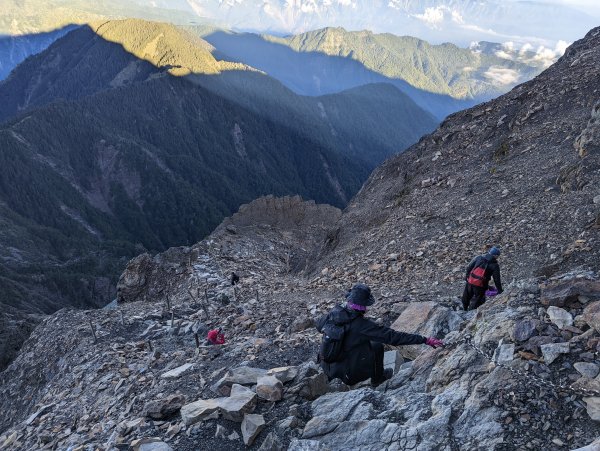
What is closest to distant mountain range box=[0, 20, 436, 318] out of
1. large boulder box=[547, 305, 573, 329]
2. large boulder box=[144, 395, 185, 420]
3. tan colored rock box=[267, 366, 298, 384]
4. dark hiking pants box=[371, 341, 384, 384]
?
large boulder box=[144, 395, 185, 420]

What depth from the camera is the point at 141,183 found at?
123 metres

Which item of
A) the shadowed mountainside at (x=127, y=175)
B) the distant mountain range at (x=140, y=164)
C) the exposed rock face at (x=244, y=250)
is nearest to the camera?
the exposed rock face at (x=244, y=250)

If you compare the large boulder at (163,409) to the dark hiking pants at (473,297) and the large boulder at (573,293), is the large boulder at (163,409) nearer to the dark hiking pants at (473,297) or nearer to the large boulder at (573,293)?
the large boulder at (573,293)

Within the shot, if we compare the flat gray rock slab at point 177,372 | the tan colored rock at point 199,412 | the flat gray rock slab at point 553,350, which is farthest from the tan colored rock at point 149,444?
the flat gray rock slab at point 553,350

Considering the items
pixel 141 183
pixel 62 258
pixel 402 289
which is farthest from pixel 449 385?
pixel 141 183

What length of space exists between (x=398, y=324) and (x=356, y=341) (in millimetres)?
3097

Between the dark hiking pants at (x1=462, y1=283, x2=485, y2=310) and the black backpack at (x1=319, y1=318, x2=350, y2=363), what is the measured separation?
15.0 ft

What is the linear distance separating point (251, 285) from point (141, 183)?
110 m

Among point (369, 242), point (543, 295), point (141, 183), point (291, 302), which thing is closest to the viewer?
point (543, 295)

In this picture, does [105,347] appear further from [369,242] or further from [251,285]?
[369,242]

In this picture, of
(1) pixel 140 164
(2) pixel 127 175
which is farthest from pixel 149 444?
(1) pixel 140 164

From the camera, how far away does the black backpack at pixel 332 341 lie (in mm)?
7031

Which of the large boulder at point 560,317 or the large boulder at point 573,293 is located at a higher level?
the large boulder at point 573,293

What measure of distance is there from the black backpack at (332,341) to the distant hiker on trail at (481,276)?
4.55m
